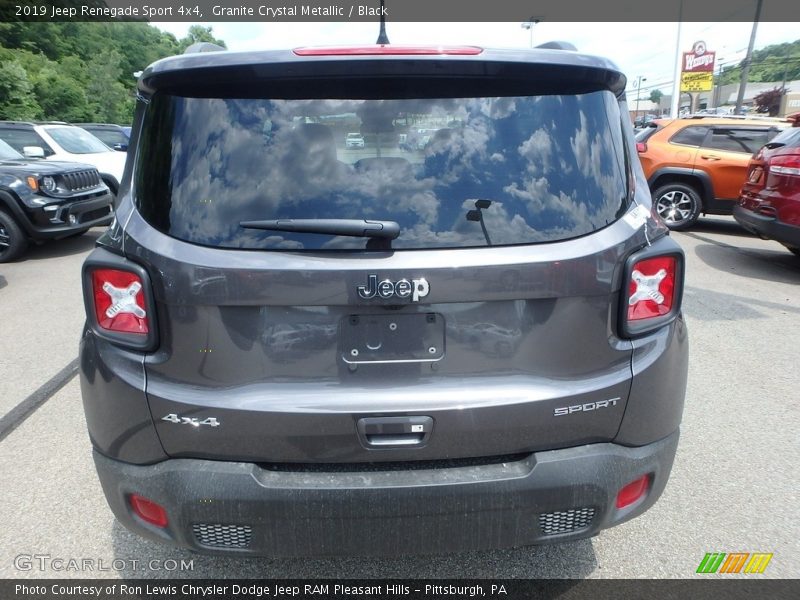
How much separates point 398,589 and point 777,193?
22.7 ft

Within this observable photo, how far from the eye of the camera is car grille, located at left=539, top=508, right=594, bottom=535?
1813 mm

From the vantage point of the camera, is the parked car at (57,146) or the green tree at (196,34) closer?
the parked car at (57,146)

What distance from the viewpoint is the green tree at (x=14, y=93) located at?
90.0ft

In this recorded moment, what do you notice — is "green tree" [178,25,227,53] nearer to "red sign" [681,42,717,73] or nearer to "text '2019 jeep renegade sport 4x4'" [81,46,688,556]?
"red sign" [681,42,717,73]

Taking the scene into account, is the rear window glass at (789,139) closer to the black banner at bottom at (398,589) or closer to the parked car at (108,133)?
the black banner at bottom at (398,589)

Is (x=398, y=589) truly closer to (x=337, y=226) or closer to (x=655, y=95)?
(x=337, y=226)

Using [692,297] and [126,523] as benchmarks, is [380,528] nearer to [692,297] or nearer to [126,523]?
[126,523]

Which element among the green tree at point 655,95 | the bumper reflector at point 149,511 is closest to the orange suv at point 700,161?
the bumper reflector at point 149,511

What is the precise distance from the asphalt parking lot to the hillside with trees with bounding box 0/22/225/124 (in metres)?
22.8

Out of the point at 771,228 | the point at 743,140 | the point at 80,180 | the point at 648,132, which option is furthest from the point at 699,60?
the point at 80,180

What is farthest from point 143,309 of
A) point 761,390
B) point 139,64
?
point 139,64

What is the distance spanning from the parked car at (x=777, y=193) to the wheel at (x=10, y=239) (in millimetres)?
9815

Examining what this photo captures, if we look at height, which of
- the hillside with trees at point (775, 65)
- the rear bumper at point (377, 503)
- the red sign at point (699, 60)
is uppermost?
the hillside with trees at point (775, 65)

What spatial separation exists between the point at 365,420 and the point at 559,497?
0.65m
